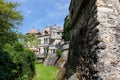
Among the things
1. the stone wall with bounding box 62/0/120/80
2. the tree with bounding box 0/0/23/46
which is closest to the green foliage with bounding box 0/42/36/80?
the stone wall with bounding box 62/0/120/80

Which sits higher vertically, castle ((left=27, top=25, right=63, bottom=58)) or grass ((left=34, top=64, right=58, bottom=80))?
castle ((left=27, top=25, right=63, bottom=58))

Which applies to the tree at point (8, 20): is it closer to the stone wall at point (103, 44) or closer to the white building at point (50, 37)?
the stone wall at point (103, 44)

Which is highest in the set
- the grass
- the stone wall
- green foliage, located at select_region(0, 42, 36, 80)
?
the stone wall

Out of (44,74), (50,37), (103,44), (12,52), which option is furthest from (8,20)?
(50,37)

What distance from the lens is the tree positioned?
34594 millimetres

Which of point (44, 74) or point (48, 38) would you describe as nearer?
point (44, 74)

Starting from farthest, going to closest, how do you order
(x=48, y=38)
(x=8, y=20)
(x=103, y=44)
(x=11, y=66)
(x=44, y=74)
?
(x=48, y=38)
(x=8, y=20)
(x=44, y=74)
(x=11, y=66)
(x=103, y=44)

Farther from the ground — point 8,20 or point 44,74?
point 8,20

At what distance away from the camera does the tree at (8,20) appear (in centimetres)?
3459

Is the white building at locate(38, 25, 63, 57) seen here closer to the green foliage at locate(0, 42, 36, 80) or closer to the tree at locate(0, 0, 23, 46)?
the tree at locate(0, 0, 23, 46)

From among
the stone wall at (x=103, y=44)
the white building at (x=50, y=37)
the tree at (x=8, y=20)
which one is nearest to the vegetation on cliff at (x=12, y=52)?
the tree at (x=8, y=20)

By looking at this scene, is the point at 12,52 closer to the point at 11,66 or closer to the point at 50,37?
the point at 11,66

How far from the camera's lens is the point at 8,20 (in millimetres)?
36250

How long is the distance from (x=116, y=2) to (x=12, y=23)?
99.8 ft
